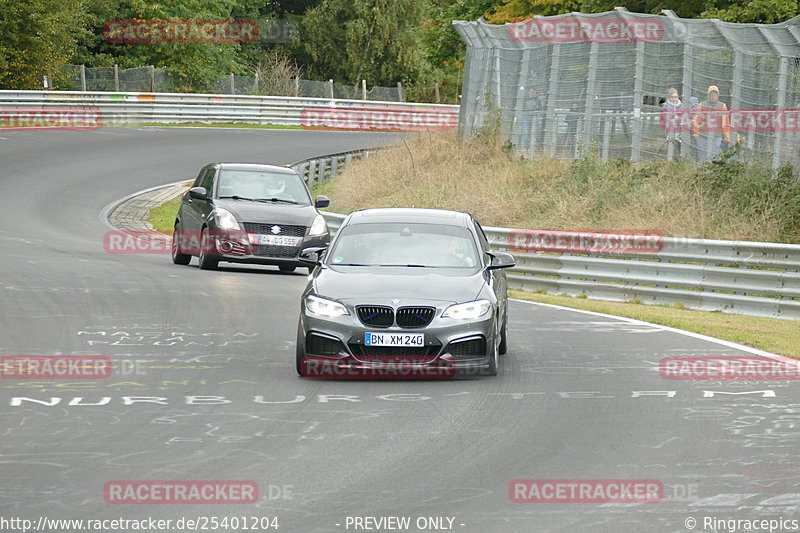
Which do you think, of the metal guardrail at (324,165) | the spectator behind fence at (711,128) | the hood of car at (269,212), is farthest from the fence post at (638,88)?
the metal guardrail at (324,165)

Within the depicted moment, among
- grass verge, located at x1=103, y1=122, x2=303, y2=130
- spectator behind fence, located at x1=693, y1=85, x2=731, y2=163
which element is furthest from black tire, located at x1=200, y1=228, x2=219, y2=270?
grass verge, located at x1=103, y1=122, x2=303, y2=130

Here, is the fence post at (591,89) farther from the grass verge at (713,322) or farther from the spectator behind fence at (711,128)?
the grass verge at (713,322)

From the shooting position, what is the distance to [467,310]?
11586mm

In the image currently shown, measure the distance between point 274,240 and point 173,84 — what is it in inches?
1614

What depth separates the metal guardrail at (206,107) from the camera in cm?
4822

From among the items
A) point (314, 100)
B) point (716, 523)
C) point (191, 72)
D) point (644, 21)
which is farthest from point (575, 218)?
point (191, 72)

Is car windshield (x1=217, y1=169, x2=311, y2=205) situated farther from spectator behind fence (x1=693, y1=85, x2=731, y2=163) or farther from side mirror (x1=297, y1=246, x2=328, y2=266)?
side mirror (x1=297, y1=246, x2=328, y2=266)

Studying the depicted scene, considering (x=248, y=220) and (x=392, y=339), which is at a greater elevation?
(x=392, y=339)

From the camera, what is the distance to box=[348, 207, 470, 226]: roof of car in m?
13.1

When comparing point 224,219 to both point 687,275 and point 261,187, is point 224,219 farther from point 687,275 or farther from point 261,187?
point 687,275

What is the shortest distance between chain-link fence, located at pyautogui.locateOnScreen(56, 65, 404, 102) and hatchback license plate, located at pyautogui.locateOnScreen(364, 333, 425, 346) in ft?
150

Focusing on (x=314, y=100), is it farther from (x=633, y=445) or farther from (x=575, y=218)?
(x=633, y=445)

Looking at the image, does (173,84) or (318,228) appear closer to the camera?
(318,228)

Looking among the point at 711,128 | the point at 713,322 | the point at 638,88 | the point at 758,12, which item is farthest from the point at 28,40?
the point at 713,322
